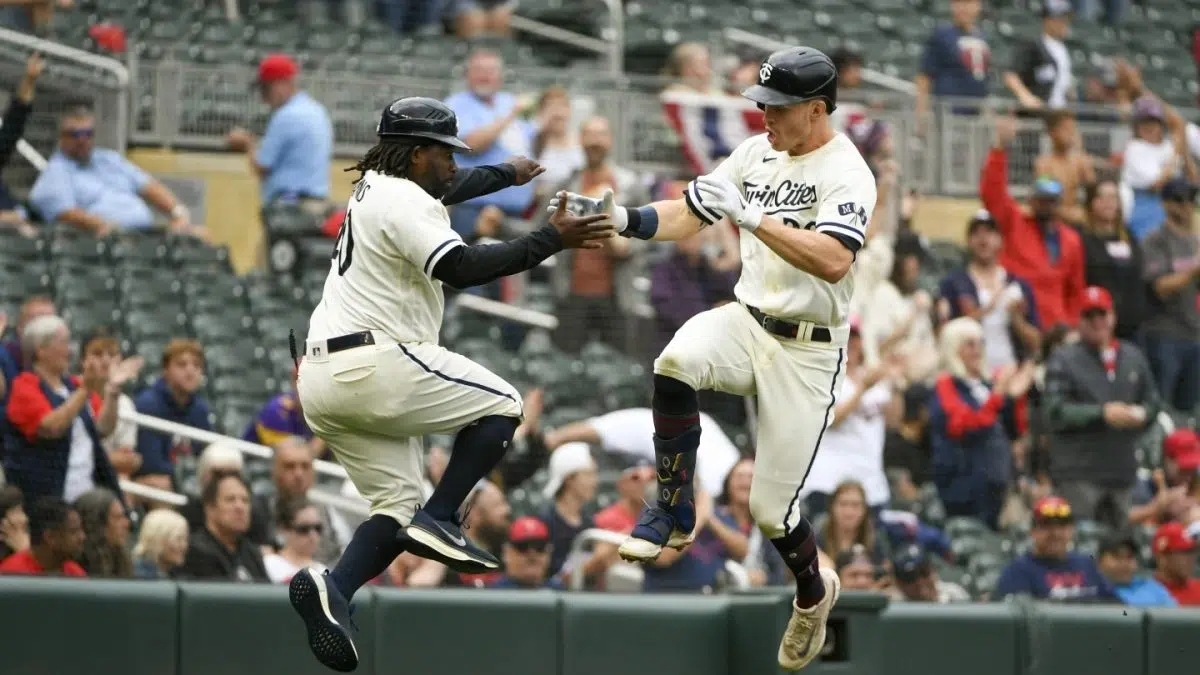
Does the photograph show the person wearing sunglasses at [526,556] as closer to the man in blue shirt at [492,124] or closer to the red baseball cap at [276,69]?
the man in blue shirt at [492,124]

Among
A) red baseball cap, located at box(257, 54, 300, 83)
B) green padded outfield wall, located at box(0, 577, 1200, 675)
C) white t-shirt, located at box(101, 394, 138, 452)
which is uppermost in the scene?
red baseball cap, located at box(257, 54, 300, 83)

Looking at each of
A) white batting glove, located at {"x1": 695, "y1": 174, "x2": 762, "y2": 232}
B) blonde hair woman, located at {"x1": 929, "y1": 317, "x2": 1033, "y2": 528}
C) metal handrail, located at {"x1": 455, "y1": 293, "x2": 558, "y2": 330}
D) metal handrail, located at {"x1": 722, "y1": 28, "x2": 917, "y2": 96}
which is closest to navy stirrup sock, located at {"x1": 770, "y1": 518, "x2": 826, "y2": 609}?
white batting glove, located at {"x1": 695, "y1": 174, "x2": 762, "y2": 232}

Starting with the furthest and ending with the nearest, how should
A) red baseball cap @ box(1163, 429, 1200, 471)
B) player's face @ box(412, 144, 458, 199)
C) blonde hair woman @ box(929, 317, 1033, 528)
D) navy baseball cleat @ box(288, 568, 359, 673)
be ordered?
red baseball cap @ box(1163, 429, 1200, 471)
blonde hair woman @ box(929, 317, 1033, 528)
player's face @ box(412, 144, 458, 199)
navy baseball cleat @ box(288, 568, 359, 673)

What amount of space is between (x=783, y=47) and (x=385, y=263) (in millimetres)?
8643

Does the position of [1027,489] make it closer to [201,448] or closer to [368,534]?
[201,448]

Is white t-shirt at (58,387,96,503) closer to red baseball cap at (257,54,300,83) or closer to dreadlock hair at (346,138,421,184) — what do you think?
dreadlock hair at (346,138,421,184)

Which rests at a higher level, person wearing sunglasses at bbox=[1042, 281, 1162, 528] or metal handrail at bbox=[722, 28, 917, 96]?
metal handrail at bbox=[722, 28, 917, 96]

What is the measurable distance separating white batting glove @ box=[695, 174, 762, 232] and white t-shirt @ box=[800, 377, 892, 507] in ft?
12.7

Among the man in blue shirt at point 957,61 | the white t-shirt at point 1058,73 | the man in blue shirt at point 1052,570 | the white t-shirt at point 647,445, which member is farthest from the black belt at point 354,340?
the white t-shirt at point 1058,73

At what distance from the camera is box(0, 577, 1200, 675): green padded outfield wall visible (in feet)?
26.5

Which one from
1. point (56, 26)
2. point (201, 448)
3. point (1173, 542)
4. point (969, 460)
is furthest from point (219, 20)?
point (1173, 542)

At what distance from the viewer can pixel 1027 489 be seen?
37.4ft

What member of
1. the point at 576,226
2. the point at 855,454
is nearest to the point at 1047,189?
the point at 855,454

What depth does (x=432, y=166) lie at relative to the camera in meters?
6.66
